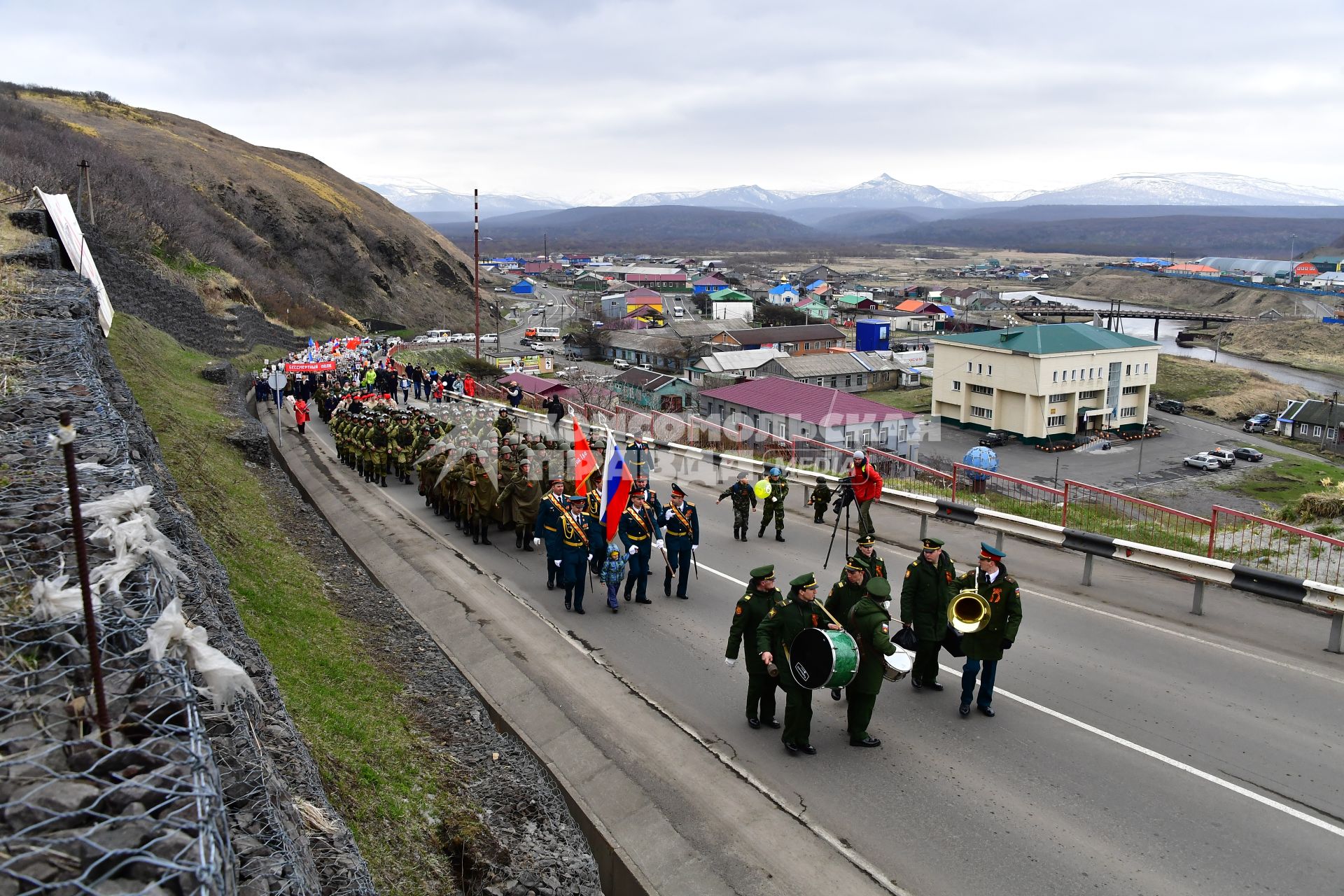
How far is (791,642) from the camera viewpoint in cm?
898

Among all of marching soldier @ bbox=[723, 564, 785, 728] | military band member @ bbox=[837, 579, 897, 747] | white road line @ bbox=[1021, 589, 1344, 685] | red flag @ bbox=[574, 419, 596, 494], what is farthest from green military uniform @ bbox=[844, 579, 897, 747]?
red flag @ bbox=[574, 419, 596, 494]

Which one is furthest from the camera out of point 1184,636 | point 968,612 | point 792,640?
point 1184,636

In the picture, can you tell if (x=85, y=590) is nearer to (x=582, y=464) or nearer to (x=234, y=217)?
(x=582, y=464)

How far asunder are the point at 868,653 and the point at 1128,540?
7836mm

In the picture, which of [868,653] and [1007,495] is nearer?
[868,653]

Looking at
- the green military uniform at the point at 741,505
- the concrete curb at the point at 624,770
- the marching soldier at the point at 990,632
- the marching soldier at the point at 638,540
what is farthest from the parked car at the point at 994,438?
the marching soldier at the point at 990,632

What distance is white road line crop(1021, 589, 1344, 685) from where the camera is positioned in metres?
10.3

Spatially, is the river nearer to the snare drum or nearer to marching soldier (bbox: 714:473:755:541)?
marching soldier (bbox: 714:473:755:541)

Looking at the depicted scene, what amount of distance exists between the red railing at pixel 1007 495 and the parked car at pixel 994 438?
2081 inches

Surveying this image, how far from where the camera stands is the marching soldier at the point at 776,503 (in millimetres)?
16453

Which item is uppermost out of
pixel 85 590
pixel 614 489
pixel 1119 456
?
pixel 85 590

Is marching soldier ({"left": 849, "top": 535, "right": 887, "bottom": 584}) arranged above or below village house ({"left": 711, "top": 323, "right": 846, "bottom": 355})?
above

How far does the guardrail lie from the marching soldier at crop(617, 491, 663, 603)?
4670 mm

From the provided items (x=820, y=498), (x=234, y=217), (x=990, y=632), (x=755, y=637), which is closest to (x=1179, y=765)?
(x=990, y=632)
